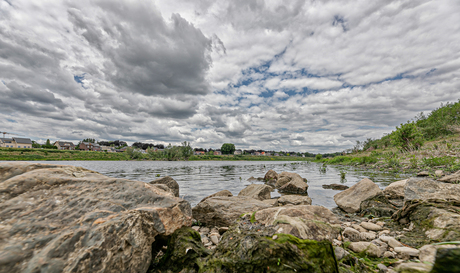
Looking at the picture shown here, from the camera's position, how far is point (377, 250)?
9.92ft

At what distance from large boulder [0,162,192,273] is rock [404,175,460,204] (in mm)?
6043

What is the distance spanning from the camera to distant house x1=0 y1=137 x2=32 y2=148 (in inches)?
3442

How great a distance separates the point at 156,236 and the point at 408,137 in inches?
1140

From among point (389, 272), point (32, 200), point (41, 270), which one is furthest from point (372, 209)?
point (32, 200)

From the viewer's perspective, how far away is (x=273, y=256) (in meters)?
2.20

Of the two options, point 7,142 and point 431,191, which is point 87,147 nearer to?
point 7,142

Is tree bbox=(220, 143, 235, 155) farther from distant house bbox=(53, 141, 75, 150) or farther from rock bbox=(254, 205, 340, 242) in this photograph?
rock bbox=(254, 205, 340, 242)

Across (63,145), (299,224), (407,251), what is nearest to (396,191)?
(407,251)

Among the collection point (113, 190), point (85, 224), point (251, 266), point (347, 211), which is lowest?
point (347, 211)

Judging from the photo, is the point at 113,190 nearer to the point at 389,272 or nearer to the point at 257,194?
the point at 389,272

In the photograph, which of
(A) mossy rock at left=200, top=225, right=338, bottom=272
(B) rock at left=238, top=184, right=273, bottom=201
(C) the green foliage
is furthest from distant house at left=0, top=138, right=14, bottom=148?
(C) the green foliage

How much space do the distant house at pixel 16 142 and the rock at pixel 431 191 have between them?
133209 millimetres

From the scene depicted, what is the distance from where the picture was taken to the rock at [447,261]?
1418 mm

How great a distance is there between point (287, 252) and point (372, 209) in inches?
215
